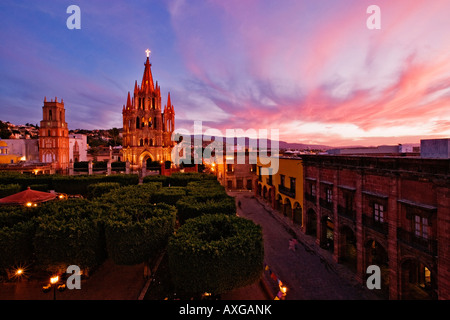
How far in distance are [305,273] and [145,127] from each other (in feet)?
221

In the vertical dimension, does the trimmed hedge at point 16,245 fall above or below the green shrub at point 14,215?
below

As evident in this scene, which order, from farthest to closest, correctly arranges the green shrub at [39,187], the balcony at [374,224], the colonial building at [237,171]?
the colonial building at [237,171] < the green shrub at [39,187] < the balcony at [374,224]

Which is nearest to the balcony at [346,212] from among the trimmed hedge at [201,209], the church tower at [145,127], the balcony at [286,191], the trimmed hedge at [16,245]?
the trimmed hedge at [201,209]

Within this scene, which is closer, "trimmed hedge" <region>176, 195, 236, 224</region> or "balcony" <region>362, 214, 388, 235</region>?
"balcony" <region>362, 214, 388, 235</region>

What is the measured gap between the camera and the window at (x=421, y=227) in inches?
399

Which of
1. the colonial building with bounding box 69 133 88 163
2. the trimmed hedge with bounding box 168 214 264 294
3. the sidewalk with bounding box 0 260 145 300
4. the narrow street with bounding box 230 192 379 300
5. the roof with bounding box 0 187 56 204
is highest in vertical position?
the colonial building with bounding box 69 133 88 163

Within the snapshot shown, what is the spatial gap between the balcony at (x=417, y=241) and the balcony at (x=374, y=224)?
89cm

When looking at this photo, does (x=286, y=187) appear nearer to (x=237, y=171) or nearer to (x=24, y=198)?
(x=237, y=171)

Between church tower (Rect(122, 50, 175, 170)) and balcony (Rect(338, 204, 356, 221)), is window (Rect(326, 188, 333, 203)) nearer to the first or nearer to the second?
balcony (Rect(338, 204, 356, 221))

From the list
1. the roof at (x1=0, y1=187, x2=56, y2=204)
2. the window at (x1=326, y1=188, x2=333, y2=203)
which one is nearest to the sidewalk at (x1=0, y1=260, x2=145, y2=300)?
the roof at (x1=0, y1=187, x2=56, y2=204)

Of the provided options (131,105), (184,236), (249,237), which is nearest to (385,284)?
(249,237)

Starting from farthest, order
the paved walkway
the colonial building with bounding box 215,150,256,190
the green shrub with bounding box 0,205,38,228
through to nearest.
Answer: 1. the colonial building with bounding box 215,150,256,190
2. the green shrub with bounding box 0,205,38,228
3. the paved walkway

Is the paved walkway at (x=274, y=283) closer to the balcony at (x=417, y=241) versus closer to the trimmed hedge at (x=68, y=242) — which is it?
the trimmed hedge at (x=68, y=242)

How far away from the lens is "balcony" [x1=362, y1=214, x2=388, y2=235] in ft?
39.8
